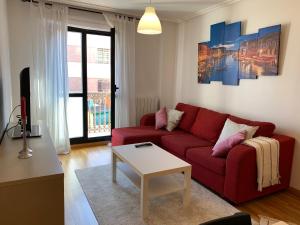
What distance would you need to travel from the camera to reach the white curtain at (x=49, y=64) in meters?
3.48

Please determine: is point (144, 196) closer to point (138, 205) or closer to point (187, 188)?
point (138, 205)

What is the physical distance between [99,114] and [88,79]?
0.77 meters

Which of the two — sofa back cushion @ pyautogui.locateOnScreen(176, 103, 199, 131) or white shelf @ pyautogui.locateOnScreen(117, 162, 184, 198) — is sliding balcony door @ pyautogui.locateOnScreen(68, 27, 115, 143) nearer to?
sofa back cushion @ pyautogui.locateOnScreen(176, 103, 199, 131)

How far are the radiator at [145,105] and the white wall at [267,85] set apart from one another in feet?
3.18

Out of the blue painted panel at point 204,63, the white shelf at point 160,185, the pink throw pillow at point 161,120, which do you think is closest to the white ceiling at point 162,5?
the blue painted panel at point 204,63

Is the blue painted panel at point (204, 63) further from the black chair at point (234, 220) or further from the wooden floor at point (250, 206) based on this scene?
the black chair at point (234, 220)

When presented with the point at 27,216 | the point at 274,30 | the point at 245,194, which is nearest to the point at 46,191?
the point at 27,216

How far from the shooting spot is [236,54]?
3.29 m

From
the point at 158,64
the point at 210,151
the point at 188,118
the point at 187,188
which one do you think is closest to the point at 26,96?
the point at 187,188

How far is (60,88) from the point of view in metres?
3.69

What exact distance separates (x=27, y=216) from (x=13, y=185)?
0.20 meters

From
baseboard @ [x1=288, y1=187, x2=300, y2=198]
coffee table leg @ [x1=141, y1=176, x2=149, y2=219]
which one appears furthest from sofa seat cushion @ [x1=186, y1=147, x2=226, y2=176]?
baseboard @ [x1=288, y1=187, x2=300, y2=198]

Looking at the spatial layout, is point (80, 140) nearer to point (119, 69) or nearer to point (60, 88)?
point (60, 88)

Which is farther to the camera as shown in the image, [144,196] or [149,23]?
[149,23]
